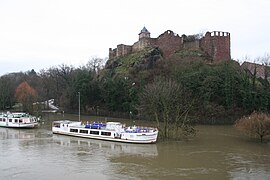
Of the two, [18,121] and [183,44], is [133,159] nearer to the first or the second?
[18,121]

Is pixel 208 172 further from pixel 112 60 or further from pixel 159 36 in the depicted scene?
pixel 112 60

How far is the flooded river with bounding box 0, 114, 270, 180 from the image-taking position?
24.6 m

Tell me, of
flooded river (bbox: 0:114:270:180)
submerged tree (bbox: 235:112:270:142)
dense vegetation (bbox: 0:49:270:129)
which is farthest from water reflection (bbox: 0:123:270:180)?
dense vegetation (bbox: 0:49:270:129)

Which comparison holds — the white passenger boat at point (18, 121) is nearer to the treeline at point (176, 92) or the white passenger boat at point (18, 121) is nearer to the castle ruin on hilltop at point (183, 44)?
the treeline at point (176, 92)

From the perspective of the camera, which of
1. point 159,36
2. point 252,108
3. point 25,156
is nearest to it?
point 25,156

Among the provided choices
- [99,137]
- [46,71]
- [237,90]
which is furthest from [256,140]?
[46,71]

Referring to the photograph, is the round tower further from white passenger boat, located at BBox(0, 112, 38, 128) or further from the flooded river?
the flooded river

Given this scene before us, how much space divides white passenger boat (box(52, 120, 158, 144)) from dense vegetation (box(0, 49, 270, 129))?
310cm

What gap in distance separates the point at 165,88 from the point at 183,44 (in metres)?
34.9

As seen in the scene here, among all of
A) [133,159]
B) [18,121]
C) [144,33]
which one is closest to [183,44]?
[144,33]

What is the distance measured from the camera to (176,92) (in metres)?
41.7

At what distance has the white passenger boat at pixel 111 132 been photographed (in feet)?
122

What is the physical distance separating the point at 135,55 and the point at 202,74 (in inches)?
824

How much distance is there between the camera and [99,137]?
41156 millimetres
